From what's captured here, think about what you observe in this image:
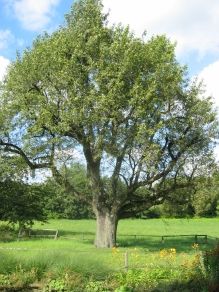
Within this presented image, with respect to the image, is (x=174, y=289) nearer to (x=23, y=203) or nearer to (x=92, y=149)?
(x=23, y=203)

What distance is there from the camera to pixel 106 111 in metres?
31.7

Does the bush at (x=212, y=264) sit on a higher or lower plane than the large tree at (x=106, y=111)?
lower

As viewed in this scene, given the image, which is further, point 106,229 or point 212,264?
point 106,229

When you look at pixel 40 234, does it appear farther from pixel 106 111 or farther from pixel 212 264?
pixel 212 264

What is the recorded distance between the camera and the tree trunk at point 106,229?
36281 mm

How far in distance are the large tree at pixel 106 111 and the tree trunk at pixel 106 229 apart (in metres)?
0.07

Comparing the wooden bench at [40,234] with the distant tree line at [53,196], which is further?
the wooden bench at [40,234]

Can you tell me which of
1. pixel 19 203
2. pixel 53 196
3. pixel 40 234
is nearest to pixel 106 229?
pixel 53 196

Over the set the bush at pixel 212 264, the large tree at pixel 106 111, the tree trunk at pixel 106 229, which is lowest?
the bush at pixel 212 264

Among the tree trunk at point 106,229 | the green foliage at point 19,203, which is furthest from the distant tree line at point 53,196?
the tree trunk at point 106,229

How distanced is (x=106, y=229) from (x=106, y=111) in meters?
9.76

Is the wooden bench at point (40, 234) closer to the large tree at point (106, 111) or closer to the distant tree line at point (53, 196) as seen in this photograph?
the distant tree line at point (53, 196)

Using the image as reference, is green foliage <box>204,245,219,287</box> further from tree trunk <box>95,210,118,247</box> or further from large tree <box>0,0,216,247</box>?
tree trunk <box>95,210,118,247</box>

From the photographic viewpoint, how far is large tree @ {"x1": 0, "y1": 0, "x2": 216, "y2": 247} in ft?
106
